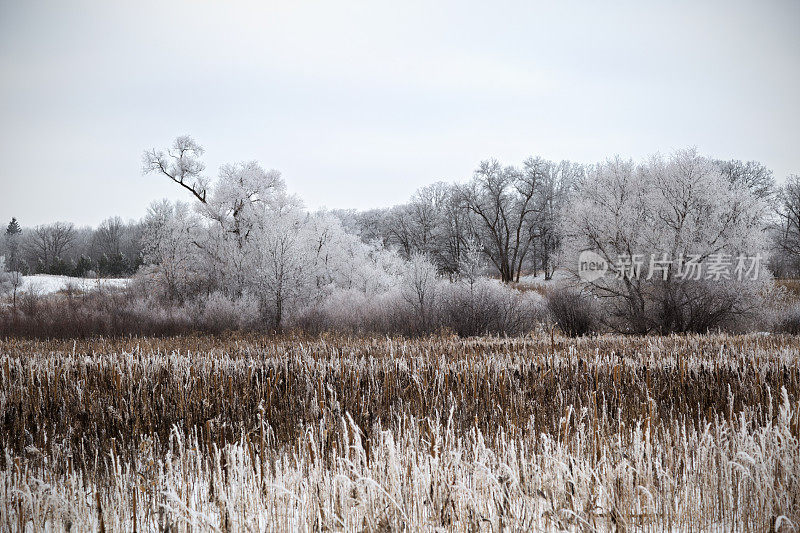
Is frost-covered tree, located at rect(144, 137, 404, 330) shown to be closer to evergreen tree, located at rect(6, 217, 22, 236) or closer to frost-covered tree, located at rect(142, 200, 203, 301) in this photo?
frost-covered tree, located at rect(142, 200, 203, 301)

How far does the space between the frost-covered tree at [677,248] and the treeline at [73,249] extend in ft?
177

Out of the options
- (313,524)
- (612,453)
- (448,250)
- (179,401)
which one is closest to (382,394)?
(179,401)

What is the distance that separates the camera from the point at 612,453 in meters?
4.61

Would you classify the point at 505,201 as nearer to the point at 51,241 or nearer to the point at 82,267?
the point at 82,267

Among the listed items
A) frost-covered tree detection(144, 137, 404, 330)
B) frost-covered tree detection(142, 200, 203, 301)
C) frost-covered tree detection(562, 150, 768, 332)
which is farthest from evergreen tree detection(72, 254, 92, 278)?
frost-covered tree detection(562, 150, 768, 332)

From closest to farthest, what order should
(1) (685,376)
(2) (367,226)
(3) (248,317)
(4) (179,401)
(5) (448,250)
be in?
(4) (179,401), (1) (685,376), (3) (248,317), (5) (448,250), (2) (367,226)

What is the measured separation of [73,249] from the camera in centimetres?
8131

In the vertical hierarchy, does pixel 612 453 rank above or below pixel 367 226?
below

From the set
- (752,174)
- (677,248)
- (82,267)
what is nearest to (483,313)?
(677,248)

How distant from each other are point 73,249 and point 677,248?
290 ft

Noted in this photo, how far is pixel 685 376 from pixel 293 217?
29942mm

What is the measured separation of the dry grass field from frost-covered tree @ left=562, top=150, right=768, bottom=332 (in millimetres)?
12269

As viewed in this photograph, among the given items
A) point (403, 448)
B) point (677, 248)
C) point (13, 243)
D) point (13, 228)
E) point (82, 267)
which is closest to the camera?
point (403, 448)

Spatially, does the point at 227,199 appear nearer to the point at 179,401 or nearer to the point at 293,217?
the point at 293,217
